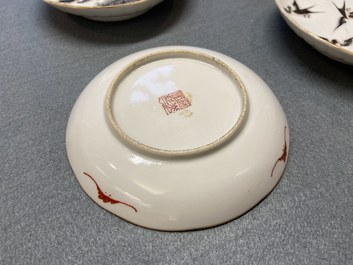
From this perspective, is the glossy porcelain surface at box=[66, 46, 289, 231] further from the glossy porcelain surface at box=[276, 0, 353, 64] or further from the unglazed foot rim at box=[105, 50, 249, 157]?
the glossy porcelain surface at box=[276, 0, 353, 64]

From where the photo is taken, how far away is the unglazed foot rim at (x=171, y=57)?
71 cm

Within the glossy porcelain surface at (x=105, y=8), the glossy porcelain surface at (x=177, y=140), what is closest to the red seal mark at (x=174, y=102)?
the glossy porcelain surface at (x=177, y=140)

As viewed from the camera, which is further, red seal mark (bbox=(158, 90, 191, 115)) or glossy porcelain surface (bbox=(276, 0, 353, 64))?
glossy porcelain surface (bbox=(276, 0, 353, 64))

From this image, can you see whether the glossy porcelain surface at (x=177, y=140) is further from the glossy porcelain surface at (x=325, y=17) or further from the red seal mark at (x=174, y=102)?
the glossy porcelain surface at (x=325, y=17)

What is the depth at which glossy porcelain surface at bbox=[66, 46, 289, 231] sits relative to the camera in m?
0.71

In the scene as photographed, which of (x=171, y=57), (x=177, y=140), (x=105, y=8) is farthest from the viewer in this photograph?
(x=105, y=8)

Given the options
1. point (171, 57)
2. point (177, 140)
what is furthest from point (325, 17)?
point (177, 140)

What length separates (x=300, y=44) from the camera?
116cm

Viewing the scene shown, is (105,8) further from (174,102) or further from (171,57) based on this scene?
(174,102)

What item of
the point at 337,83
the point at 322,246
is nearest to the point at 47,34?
the point at 337,83

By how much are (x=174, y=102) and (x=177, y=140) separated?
0.10 meters

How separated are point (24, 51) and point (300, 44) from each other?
873 mm

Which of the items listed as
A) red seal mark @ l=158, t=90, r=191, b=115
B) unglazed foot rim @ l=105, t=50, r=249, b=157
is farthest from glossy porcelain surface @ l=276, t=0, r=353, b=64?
red seal mark @ l=158, t=90, r=191, b=115

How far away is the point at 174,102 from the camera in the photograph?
2.64 feet
